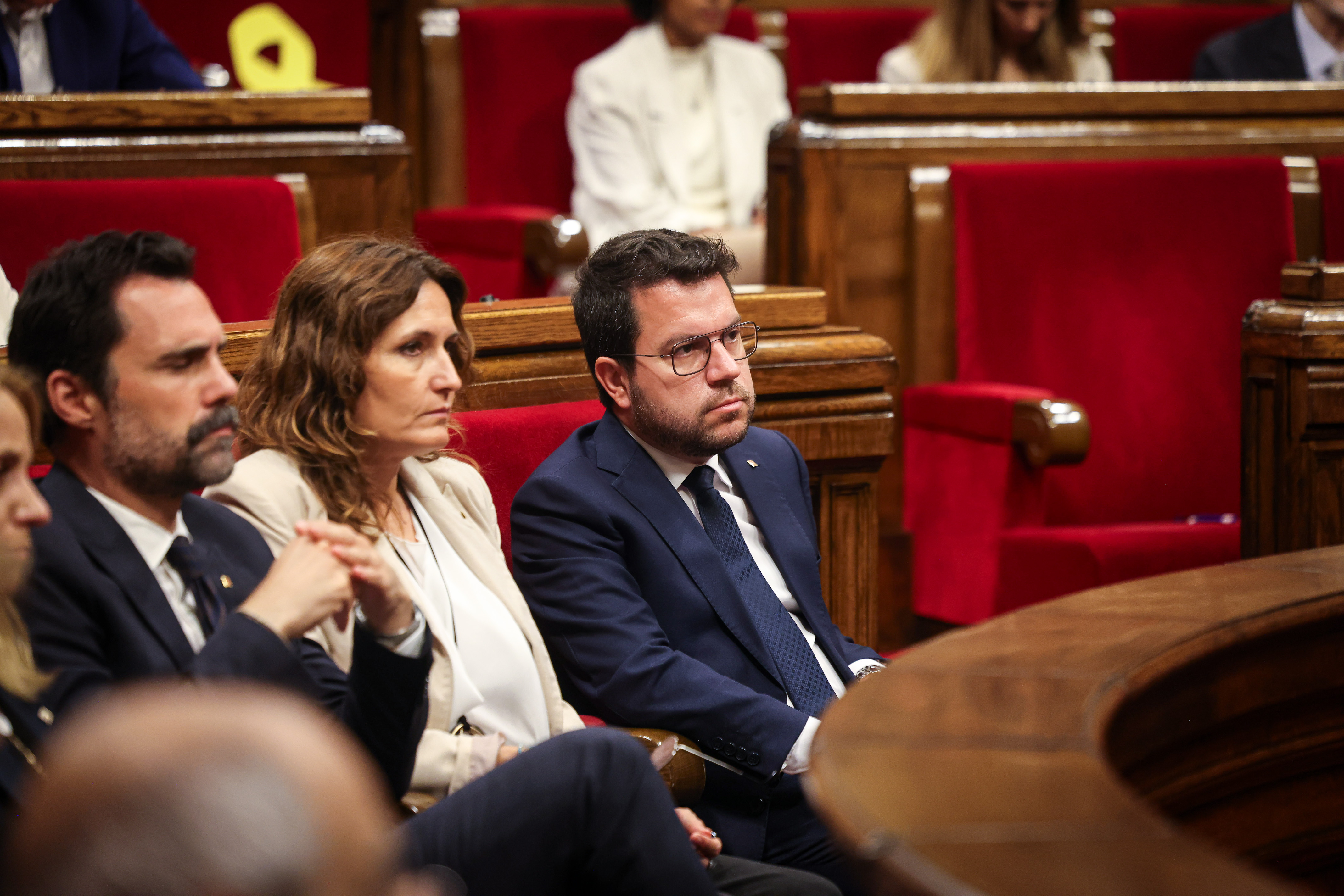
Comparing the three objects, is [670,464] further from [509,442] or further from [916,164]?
[916,164]

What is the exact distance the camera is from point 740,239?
2885mm

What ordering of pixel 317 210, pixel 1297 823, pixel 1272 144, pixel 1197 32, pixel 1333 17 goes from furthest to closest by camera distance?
pixel 1197 32, pixel 1333 17, pixel 1272 144, pixel 317 210, pixel 1297 823

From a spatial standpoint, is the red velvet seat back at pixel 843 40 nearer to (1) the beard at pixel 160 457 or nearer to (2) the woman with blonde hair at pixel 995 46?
(2) the woman with blonde hair at pixel 995 46

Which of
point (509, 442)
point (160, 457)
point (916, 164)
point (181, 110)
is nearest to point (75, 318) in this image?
point (160, 457)

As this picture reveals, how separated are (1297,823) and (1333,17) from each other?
7.71ft

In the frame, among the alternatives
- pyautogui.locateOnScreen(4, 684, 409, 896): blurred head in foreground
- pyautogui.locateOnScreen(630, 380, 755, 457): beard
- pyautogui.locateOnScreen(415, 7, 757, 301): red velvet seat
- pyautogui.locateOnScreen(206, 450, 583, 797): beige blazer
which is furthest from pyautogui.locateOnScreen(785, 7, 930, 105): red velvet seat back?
pyautogui.locateOnScreen(4, 684, 409, 896): blurred head in foreground

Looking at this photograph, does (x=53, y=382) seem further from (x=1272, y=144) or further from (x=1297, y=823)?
(x=1272, y=144)

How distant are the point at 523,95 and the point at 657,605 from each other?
179 cm

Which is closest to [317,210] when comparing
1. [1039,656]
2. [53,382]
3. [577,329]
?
[577,329]

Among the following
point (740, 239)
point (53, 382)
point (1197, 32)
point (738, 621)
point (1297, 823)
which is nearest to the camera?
point (53, 382)

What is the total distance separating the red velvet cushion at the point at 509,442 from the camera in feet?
5.45

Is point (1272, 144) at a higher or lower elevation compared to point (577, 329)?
higher

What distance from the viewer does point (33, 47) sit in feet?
7.21

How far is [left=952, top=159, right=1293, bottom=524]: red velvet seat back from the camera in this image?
239 cm
